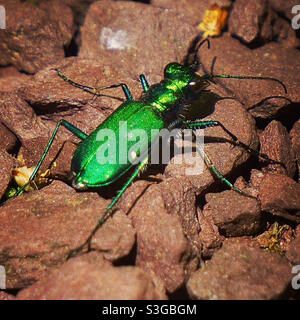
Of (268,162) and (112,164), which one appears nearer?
(112,164)

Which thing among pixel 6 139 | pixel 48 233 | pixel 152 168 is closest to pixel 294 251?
pixel 152 168

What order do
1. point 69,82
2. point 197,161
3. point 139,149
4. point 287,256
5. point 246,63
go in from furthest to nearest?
1. point 246,63
2. point 69,82
3. point 197,161
4. point 139,149
5. point 287,256

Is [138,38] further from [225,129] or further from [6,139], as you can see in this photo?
[6,139]

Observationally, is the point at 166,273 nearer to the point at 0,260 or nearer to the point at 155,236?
the point at 155,236

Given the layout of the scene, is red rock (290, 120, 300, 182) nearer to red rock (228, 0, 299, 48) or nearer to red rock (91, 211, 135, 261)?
red rock (228, 0, 299, 48)

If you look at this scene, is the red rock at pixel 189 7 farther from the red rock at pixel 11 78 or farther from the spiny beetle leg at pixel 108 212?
the spiny beetle leg at pixel 108 212

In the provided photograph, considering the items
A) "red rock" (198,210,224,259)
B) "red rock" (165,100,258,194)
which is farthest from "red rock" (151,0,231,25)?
"red rock" (198,210,224,259)

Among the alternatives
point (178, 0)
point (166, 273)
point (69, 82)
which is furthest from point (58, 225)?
point (178, 0)
